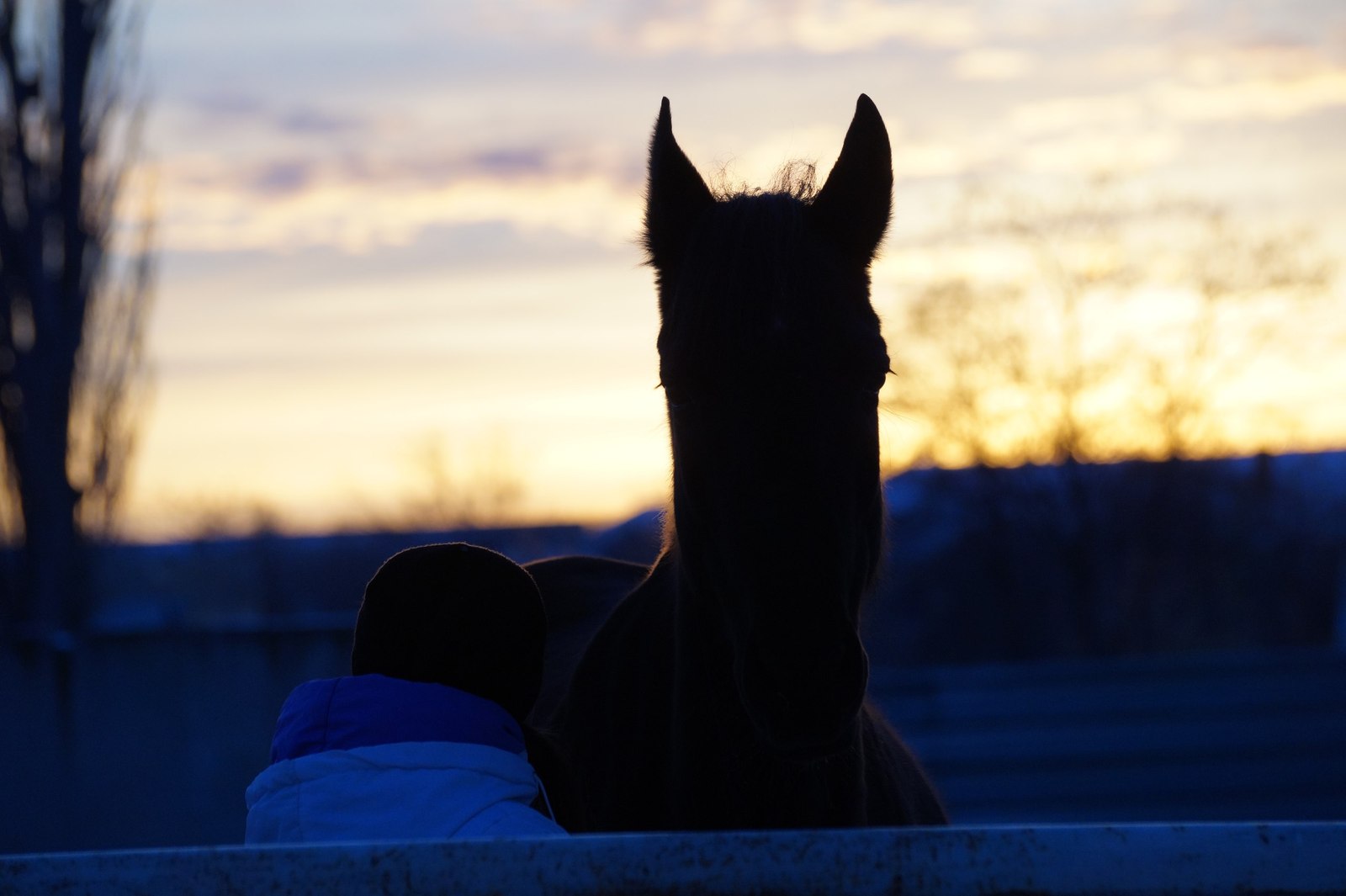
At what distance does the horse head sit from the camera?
1730mm

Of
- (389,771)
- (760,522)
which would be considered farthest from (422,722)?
(760,522)

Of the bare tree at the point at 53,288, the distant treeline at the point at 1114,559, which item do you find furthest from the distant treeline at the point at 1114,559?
the bare tree at the point at 53,288

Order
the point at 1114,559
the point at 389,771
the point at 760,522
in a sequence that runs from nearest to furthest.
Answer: the point at 389,771 < the point at 760,522 < the point at 1114,559

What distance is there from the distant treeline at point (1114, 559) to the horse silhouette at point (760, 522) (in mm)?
14980

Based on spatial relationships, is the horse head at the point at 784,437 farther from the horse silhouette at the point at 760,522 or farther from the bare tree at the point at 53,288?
the bare tree at the point at 53,288

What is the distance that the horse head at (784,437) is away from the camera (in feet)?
5.68

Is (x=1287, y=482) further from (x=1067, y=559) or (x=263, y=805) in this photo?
(x=263, y=805)

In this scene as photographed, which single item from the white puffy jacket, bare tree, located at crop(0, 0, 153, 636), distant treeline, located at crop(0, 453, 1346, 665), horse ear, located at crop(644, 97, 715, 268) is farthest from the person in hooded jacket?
distant treeline, located at crop(0, 453, 1346, 665)

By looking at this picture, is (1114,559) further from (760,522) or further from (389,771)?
(389,771)

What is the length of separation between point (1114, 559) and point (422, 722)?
1742cm

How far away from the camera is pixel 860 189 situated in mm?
2252

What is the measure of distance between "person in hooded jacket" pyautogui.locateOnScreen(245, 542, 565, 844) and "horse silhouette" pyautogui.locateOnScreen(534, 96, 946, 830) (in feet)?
1.12

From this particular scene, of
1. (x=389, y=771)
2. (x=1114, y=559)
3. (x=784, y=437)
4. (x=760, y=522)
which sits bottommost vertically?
(x=1114, y=559)

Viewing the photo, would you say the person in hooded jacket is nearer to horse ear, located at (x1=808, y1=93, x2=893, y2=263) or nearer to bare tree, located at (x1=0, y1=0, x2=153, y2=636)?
horse ear, located at (x1=808, y1=93, x2=893, y2=263)
